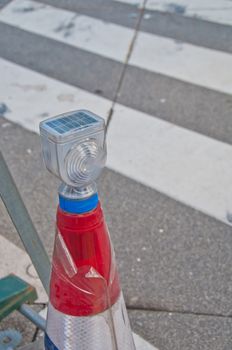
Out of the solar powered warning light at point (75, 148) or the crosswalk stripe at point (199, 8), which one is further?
the crosswalk stripe at point (199, 8)

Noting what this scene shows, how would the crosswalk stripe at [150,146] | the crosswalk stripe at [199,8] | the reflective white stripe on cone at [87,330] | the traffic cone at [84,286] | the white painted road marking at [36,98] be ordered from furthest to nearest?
1. the crosswalk stripe at [199,8]
2. the white painted road marking at [36,98]
3. the crosswalk stripe at [150,146]
4. the reflective white stripe on cone at [87,330]
5. the traffic cone at [84,286]

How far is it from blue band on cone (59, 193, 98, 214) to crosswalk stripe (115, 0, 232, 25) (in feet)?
15.9

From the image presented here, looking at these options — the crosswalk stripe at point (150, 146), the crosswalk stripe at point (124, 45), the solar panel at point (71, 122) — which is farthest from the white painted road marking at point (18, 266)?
the crosswalk stripe at point (124, 45)

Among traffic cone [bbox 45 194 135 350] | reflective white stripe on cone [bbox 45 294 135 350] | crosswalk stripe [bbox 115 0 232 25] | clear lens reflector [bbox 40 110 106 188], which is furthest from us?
crosswalk stripe [bbox 115 0 232 25]

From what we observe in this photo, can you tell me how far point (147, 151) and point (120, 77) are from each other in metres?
1.23

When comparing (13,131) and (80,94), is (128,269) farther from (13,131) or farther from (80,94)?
(80,94)

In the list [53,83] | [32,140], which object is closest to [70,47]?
[53,83]

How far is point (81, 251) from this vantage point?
151 centimetres

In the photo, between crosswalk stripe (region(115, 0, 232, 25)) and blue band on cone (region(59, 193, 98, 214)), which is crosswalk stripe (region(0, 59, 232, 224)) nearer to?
blue band on cone (region(59, 193, 98, 214))

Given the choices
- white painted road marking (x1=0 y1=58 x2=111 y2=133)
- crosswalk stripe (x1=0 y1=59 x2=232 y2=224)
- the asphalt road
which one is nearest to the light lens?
the asphalt road

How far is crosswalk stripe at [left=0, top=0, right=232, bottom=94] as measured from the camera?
4816 millimetres

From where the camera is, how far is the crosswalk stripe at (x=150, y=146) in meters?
3.37

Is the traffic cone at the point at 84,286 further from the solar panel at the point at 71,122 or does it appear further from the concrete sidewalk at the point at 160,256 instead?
the concrete sidewalk at the point at 160,256

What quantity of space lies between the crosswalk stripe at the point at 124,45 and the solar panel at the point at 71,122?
10.7 ft
